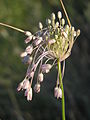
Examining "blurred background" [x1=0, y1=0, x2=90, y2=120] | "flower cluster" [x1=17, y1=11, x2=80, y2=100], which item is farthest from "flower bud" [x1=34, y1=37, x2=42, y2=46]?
"blurred background" [x1=0, y1=0, x2=90, y2=120]

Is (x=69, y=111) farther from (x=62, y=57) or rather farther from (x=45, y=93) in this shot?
(x=62, y=57)

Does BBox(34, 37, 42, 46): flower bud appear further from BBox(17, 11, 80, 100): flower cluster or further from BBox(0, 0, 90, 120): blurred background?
BBox(0, 0, 90, 120): blurred background

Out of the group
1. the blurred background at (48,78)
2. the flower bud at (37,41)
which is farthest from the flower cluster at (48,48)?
the blurred background at (48,78)

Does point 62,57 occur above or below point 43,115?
below

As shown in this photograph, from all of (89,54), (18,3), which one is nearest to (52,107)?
(89,54)

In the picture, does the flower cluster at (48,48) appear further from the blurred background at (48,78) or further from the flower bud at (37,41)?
the blurred background at (48,78)

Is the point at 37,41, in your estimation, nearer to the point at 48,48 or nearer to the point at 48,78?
the point at 48,48

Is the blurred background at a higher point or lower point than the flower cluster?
higher

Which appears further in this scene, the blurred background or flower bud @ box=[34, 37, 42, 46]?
the blurred background
